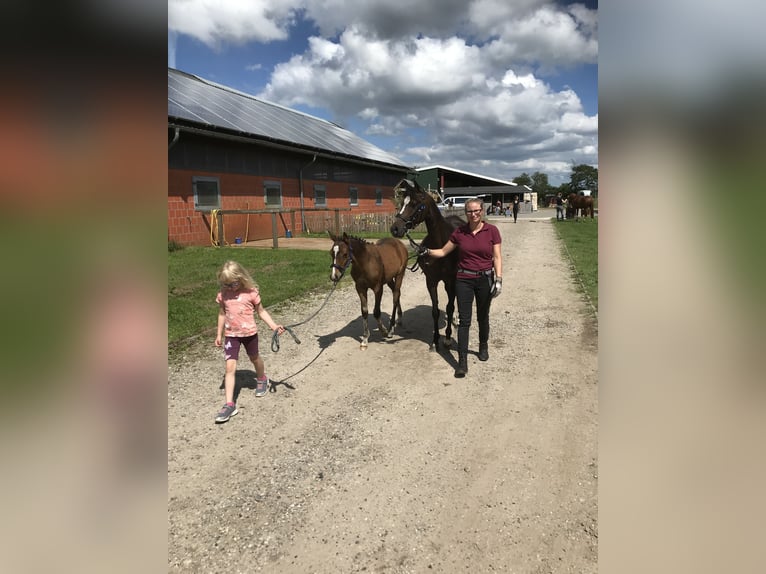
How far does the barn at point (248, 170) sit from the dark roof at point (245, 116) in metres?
0.08

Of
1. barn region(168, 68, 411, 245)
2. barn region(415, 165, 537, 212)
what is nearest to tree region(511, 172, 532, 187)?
barn region(415, 165, 537, 212)

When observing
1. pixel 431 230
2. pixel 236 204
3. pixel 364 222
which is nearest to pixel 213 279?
pixel 431 230

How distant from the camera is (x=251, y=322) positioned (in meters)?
4.76

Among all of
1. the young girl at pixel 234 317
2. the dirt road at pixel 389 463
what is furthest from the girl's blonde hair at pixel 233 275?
the dirt road at pixel 389 463

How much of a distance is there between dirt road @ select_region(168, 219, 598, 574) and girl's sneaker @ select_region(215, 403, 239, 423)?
11cm

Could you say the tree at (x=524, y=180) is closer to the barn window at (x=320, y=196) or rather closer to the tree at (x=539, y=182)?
the tree at (x=539, y=182)

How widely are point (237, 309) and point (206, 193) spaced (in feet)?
45.5

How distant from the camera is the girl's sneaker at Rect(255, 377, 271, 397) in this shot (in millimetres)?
5086

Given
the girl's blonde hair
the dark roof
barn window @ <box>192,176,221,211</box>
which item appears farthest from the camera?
the dark roof

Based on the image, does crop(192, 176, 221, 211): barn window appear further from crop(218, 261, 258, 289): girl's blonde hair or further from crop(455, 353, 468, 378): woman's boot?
crop(455, 353, 468, 378): woman's boot
